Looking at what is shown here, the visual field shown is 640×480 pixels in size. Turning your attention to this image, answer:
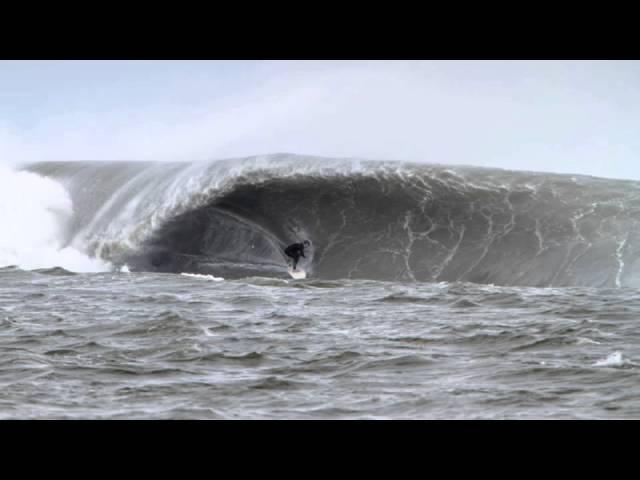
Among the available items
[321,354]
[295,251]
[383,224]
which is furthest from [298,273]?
[321,354]

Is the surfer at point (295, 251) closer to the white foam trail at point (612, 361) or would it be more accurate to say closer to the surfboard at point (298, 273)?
the surfboard at point (298, 273)

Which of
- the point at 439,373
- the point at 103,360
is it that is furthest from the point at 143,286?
the point at 439,373

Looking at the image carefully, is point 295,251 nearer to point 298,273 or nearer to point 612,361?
point 298,273

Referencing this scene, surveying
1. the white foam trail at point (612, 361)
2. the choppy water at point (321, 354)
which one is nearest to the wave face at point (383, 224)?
the choppy water at point (321, 354)

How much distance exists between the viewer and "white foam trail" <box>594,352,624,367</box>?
9.77m

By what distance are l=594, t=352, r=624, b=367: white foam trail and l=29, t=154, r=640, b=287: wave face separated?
785cm

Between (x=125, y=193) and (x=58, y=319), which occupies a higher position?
(x=125, y=193)

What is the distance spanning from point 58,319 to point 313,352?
14.0 ft

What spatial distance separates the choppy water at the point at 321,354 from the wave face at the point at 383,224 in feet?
8.18

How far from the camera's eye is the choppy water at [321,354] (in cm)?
816

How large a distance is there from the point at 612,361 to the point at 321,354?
108 inches

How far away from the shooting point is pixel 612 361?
32.6 feet

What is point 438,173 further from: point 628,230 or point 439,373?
point 439,373

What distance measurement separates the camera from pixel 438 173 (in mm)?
22062
